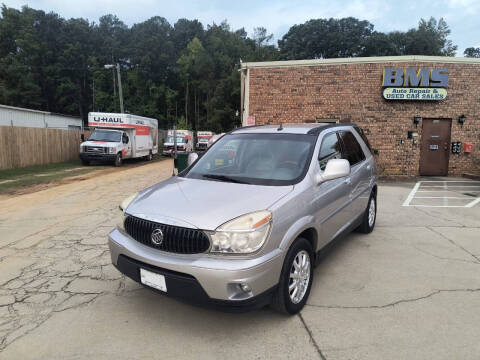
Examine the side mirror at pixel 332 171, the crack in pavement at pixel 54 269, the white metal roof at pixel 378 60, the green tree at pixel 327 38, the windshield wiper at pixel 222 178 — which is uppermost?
the green tree at pixel 327 38

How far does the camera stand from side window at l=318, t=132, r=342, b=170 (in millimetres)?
3608

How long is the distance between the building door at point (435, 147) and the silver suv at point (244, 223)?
10.7 metres

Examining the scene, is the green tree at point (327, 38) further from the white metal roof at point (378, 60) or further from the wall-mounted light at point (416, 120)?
the wall-mounted light at point (416, 120)

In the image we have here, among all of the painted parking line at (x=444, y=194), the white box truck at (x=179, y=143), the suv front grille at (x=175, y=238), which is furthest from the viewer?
the white box truck at (x=179, y=143)

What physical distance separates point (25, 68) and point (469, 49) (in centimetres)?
9775

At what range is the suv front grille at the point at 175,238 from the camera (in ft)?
8.28

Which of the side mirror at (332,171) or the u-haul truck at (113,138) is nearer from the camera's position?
the side mirror at (332,171)

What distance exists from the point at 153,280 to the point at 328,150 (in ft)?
7.93

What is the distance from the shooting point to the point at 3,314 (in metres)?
3.06

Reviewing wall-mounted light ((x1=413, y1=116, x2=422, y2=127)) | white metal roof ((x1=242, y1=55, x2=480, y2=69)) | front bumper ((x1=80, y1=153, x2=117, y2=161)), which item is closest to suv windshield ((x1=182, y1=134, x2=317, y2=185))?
white metal roof ((x1=242, y1=55, x2=480, y2=69))

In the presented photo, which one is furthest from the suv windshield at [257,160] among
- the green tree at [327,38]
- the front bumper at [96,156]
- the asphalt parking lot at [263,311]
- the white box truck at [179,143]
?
the green tree at [327,38]

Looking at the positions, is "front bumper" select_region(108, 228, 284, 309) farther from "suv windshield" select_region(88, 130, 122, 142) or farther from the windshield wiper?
"suv windshield" select_region(88, 130, 122, 142)

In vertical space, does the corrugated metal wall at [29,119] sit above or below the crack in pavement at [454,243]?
above

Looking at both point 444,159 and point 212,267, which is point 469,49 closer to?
point 444,159
